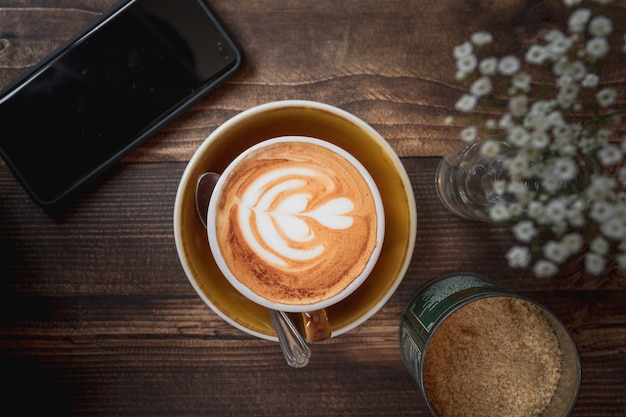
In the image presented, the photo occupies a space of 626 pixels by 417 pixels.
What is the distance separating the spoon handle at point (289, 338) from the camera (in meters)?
0.70

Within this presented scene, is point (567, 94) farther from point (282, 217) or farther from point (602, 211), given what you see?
point (282, 217)

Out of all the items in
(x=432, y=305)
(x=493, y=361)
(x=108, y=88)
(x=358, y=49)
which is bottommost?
(x=493, y=361)

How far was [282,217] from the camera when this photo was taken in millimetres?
673

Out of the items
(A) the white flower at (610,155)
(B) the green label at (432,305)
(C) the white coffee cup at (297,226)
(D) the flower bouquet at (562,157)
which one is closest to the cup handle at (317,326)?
(C) the white coffee cup at (297,226)

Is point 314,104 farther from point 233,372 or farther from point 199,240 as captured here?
point 233,372

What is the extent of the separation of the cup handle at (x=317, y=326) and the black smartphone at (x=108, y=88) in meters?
0.37

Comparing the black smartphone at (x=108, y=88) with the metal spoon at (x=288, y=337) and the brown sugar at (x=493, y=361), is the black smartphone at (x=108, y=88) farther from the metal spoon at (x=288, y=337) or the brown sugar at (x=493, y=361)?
the brown sugar at (x=493, y=361)

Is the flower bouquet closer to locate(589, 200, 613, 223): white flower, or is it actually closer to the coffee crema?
locate(589, 200, 613, 223): white flower

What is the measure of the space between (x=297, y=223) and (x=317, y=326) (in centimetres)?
13

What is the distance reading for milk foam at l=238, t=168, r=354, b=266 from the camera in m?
0.67

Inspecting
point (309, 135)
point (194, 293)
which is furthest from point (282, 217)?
point (194, 293)

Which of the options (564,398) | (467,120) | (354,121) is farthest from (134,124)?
(564,398)

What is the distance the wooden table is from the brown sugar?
3.0 inches

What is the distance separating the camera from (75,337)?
845mm
